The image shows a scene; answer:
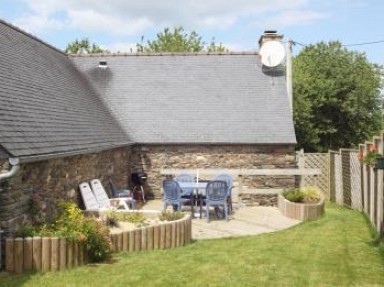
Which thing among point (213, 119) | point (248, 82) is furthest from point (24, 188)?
point (248, 82)

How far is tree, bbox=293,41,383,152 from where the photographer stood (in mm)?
31891

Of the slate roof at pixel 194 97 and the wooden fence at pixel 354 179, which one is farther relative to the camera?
the slate roof at pixel 194 97

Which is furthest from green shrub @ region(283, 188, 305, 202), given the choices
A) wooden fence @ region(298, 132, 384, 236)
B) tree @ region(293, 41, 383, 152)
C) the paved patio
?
tree @ region(293, 41, 383, 152)

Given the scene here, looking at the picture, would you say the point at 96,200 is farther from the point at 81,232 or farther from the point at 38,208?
→ the point at 81,232

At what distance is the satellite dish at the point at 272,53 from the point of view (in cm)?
1895

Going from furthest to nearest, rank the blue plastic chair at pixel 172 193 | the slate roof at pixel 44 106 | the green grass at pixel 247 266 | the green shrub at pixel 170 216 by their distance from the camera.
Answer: the blue plastic chair at pixel 172 193 < the green shrub at pixel 170 216 < the slate roof at pixel 44 106 < the green grass at pixel 247 266

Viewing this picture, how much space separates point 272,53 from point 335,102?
15206mm

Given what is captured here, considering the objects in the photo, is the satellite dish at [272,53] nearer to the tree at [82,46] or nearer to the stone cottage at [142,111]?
the stone cottage at [142,111]

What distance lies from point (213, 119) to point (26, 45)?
263 inches

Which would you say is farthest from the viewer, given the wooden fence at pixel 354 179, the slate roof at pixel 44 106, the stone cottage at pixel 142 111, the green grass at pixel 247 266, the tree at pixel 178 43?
the tree at pixel 178 43

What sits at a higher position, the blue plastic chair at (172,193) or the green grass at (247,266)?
the blue plastic chair at (172,193)

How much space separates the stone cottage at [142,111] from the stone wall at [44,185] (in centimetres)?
3

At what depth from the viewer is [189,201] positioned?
13.4m

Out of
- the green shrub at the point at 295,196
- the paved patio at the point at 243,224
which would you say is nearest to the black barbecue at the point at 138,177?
the paved patio at the point at 243,224
